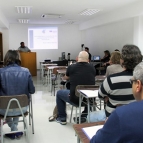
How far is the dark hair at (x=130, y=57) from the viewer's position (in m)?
1.93

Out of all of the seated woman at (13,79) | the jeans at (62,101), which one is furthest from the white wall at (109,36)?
the seated woman at (13,79)

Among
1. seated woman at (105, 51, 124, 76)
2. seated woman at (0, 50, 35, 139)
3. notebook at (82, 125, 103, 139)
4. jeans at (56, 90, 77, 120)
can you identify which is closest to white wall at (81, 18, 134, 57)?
seated woman at (105, 51, 124, 76)

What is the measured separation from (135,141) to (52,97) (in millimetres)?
4737

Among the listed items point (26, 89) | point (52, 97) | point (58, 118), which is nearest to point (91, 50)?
point (52, 97)

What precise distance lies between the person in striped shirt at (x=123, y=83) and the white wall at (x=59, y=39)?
376 inches

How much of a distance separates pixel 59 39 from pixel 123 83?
980 cm

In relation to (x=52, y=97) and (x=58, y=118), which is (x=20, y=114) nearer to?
(x=58, y=118)

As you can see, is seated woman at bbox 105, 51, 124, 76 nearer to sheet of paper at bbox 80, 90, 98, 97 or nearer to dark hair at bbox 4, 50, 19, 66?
sheet of paper at bbox 80, 90, 98, 97

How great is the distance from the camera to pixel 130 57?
6.38ft

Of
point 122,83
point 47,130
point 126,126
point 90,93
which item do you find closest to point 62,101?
point 47,130

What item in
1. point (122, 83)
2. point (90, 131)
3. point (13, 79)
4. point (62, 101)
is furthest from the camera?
point (62, 101)

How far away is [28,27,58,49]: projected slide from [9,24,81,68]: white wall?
0.80ft

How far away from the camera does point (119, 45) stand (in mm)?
8070

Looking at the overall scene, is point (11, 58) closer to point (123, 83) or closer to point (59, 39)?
point (123, 83)
